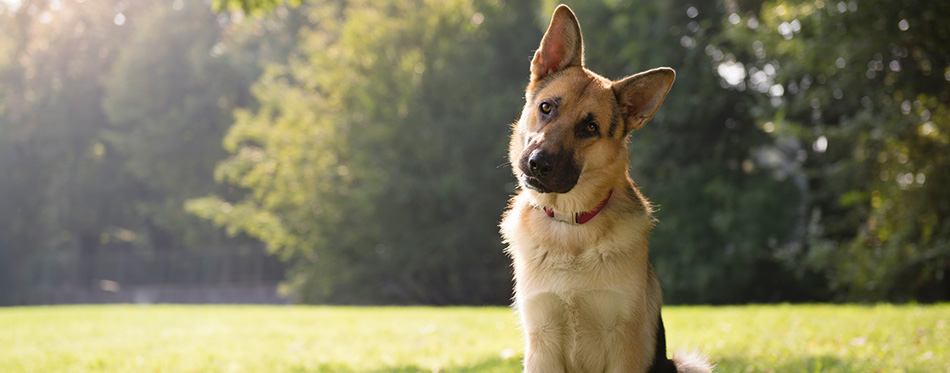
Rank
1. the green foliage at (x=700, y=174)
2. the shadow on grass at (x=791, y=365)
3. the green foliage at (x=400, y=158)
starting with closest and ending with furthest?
the shadow on grass at (x=791, y=365), the green foliage at (x=700, y=174), the green foliage at (x=400, y=158)

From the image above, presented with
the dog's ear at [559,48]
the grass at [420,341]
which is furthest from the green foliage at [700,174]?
the dog's ear at [559,48]

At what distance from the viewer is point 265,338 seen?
37.0 feet

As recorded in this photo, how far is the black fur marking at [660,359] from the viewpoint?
14.1 feet

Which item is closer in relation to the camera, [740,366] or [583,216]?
[583,216]

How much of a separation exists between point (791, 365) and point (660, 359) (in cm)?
284

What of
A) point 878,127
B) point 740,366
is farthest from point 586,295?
point 878,127

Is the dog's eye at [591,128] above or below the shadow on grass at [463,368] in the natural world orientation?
above

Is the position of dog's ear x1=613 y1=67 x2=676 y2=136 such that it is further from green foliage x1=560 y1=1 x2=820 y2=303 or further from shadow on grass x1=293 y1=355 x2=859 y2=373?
green foliage x1=560 y1=1 x2=820 y2=303

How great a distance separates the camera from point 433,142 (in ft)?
83.5

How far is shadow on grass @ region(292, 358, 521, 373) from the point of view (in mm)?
6840

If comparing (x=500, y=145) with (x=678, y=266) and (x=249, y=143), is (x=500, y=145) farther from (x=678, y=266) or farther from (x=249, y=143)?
(x=249, y=143)

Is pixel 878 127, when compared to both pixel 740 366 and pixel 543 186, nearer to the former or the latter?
pixel 740 366

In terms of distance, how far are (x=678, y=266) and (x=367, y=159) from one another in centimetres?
1059

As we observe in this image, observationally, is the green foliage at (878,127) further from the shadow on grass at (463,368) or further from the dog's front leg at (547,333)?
the dog's front leg at (547,333)
